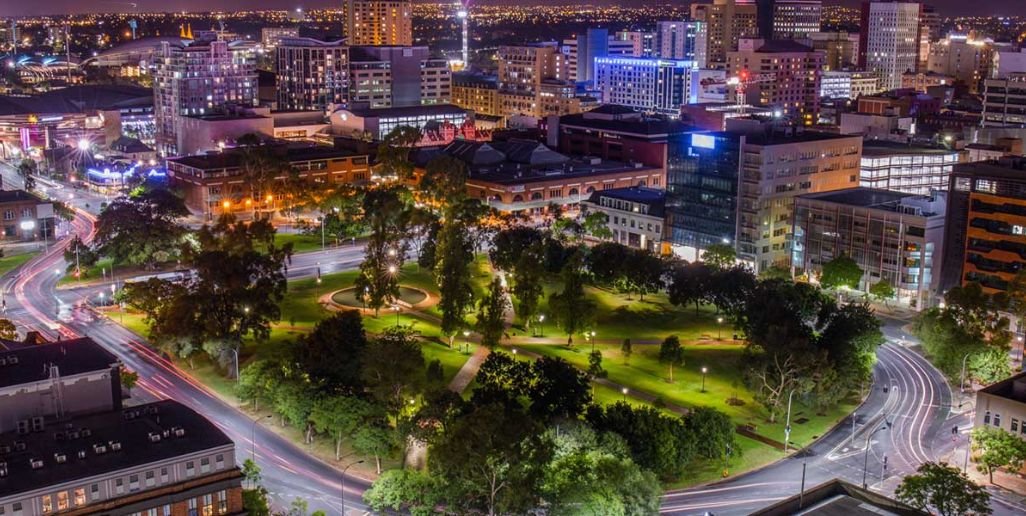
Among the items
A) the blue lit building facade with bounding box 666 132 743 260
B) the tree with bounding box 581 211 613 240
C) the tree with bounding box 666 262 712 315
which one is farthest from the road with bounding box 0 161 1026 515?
the tree with bounding box 581 211 613 240

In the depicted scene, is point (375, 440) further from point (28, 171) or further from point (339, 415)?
point (28, 171)

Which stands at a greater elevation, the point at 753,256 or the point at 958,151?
the point at 958,151

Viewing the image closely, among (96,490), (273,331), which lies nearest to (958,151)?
(273,331)

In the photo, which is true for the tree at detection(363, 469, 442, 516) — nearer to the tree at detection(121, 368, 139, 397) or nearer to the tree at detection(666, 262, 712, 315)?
the tree at detection(121, 368, 139, 397)

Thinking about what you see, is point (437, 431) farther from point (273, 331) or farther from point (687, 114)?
point (687, 114)

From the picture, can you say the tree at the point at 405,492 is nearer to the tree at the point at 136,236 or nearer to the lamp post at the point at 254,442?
the lamp post at the point at 254,442
